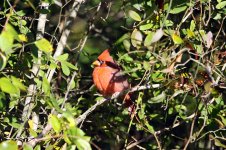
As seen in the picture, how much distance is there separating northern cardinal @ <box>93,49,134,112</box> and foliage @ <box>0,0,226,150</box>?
7cm

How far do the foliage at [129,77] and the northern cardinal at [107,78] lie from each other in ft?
0.22

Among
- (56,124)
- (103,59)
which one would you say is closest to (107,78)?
(103,59)

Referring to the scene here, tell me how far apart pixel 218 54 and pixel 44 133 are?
2.90 feet

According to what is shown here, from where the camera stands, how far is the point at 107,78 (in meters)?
3.42

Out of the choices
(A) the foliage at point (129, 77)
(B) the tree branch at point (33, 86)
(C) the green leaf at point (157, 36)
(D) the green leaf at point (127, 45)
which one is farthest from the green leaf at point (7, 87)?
(B) the tree branch at point (33, 86)

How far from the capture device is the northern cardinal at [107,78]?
10.0ft

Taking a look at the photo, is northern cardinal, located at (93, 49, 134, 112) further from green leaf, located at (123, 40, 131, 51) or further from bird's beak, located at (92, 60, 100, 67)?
green leaf, located at (123, 40, 131, 51)

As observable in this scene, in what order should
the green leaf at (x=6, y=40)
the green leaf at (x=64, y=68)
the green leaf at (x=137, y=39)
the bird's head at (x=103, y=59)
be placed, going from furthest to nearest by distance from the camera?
the bird's head at (x=103, y=59), the green leaf at (x=64, y=68), the green leaf at (x=137, y=39), the green leaf at (x=6, y=40)

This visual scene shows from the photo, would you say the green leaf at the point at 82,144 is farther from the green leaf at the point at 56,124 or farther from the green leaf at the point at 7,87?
the green leaf at the point at 7,87

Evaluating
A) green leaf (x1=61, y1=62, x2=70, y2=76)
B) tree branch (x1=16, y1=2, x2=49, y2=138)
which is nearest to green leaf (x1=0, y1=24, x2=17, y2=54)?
green leaf (x1=61, y1=62, x2=70, y2=76)

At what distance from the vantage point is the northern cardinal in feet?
10.0

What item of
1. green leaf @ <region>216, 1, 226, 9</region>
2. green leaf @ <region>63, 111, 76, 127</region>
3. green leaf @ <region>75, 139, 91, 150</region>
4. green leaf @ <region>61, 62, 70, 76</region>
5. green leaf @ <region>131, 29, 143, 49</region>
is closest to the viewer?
green leaf @ <region>75, 139, 91, 150</region>

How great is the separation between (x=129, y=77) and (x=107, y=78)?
458 millimetres

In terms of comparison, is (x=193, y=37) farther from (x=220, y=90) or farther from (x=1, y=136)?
(x=1, y=136)
